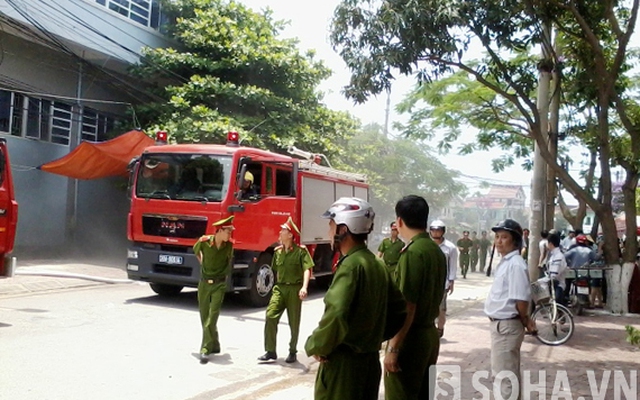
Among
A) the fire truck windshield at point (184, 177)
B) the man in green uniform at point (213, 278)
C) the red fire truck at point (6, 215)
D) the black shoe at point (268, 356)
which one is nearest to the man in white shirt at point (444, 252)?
the black shoe at point (268, 356)

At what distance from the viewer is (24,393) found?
5.33m

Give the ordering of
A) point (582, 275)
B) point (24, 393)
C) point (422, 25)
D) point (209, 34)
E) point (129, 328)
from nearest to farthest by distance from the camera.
Result: point (24, 393) < point (129, 328) < point (422, 25) < point (582, 275) < point (209, 34)

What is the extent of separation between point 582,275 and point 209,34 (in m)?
12.0

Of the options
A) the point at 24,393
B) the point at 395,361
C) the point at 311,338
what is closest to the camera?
the point at 311,338

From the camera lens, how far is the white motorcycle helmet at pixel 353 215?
3.27m

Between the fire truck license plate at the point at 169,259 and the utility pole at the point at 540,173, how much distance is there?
6221mm

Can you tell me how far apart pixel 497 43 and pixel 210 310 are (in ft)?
22.8

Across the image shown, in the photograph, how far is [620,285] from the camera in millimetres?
12086

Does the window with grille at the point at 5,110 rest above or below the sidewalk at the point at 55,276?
above

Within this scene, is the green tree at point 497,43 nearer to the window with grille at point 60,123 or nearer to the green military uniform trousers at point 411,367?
the green military uniform trousers at point 411,367

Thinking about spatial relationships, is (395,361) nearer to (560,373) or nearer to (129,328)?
(560,373)

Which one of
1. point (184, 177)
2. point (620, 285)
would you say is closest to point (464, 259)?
point (620, 285)

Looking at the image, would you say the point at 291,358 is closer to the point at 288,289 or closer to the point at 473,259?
the point at 288,289

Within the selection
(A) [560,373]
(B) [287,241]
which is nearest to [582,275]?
(A) [560,373]
